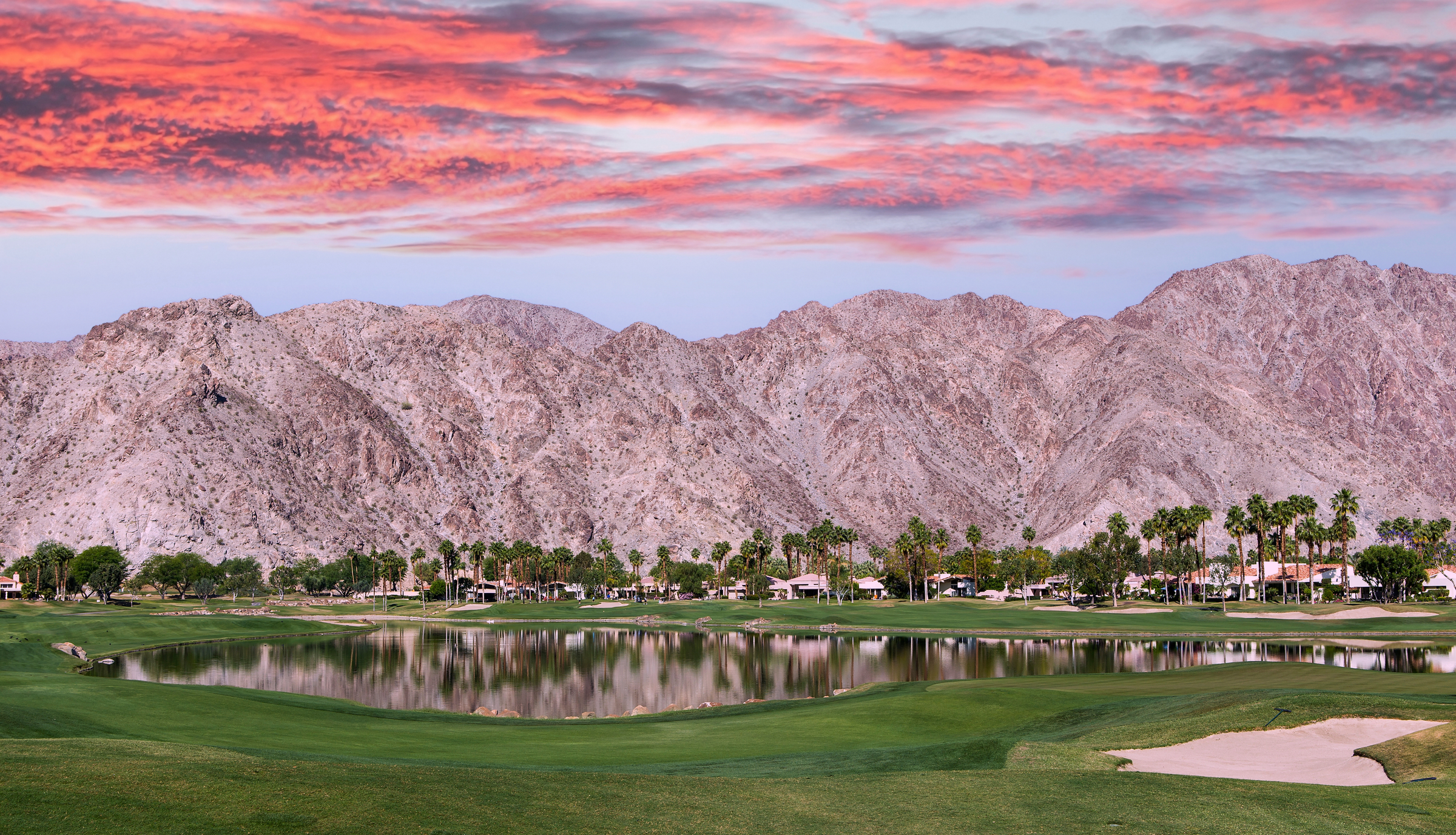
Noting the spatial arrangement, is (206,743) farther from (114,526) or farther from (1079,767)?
(114,526)

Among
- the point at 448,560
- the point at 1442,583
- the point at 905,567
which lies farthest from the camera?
the point at 448,560

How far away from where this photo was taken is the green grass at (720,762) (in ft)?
46.9

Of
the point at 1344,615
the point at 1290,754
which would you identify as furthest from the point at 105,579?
the point at 1290,754

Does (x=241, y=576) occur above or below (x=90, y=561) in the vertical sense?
below

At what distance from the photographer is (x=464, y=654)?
83500mm

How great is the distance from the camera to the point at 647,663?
76062 millimetres

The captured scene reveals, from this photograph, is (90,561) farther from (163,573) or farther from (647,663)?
(647,663)

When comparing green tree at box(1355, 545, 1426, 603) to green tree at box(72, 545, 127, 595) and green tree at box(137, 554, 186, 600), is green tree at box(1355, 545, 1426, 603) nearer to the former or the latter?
green tree at box(137, 554, 186, 600)

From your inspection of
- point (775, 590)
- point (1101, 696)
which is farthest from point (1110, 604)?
point (1101, 696)

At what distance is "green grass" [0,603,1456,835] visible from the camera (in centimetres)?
1428

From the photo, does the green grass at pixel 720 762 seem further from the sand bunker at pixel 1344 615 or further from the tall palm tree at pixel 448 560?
the tall palm tree at pixel 448 560

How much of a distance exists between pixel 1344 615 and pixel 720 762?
103 metres

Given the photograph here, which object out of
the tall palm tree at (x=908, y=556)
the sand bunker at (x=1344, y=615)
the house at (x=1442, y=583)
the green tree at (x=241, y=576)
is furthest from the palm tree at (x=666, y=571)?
the house at (x=1442, y=583)

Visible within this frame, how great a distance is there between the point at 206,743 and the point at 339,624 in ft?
308
